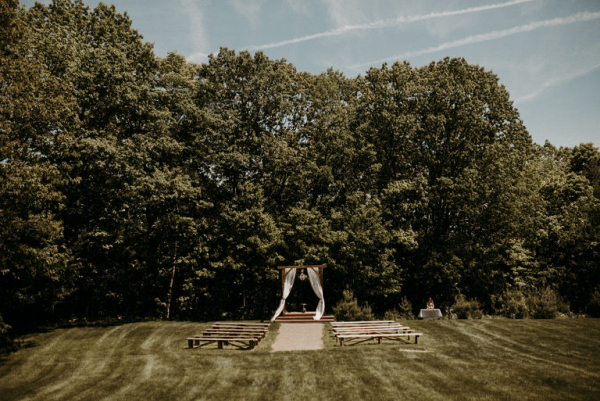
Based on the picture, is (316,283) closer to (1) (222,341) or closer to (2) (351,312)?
(2) (351,312)

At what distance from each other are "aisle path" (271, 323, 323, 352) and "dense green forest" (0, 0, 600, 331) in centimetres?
464

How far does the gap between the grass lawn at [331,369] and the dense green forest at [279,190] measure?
20.3 ft

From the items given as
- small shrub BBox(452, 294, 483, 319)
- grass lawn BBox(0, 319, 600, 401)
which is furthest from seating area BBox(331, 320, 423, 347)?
small shrub BBox(452, 294, 483, 319)

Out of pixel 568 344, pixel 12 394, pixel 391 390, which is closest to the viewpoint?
pixel 391 390

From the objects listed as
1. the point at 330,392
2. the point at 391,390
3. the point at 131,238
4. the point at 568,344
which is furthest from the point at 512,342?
the point at 131,238

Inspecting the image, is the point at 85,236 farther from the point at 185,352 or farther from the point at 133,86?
the point at 185,352

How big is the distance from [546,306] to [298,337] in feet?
40.9

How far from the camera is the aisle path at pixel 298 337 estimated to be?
541 inches

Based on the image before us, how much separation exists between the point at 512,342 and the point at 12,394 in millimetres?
15743

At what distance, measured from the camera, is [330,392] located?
345 inches

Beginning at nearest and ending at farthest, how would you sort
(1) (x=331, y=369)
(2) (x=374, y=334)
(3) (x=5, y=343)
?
(1) (x=331, y=369) < (2) (x=374, y=334) < (3) (x=5, y=343)

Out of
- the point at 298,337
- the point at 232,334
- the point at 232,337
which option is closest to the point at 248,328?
the point at 232,334

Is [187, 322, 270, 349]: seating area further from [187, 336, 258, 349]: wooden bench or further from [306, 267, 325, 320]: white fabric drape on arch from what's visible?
[306, 267, 325, 320]: white fabric drape on arch

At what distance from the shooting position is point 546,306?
1798 centimetres
